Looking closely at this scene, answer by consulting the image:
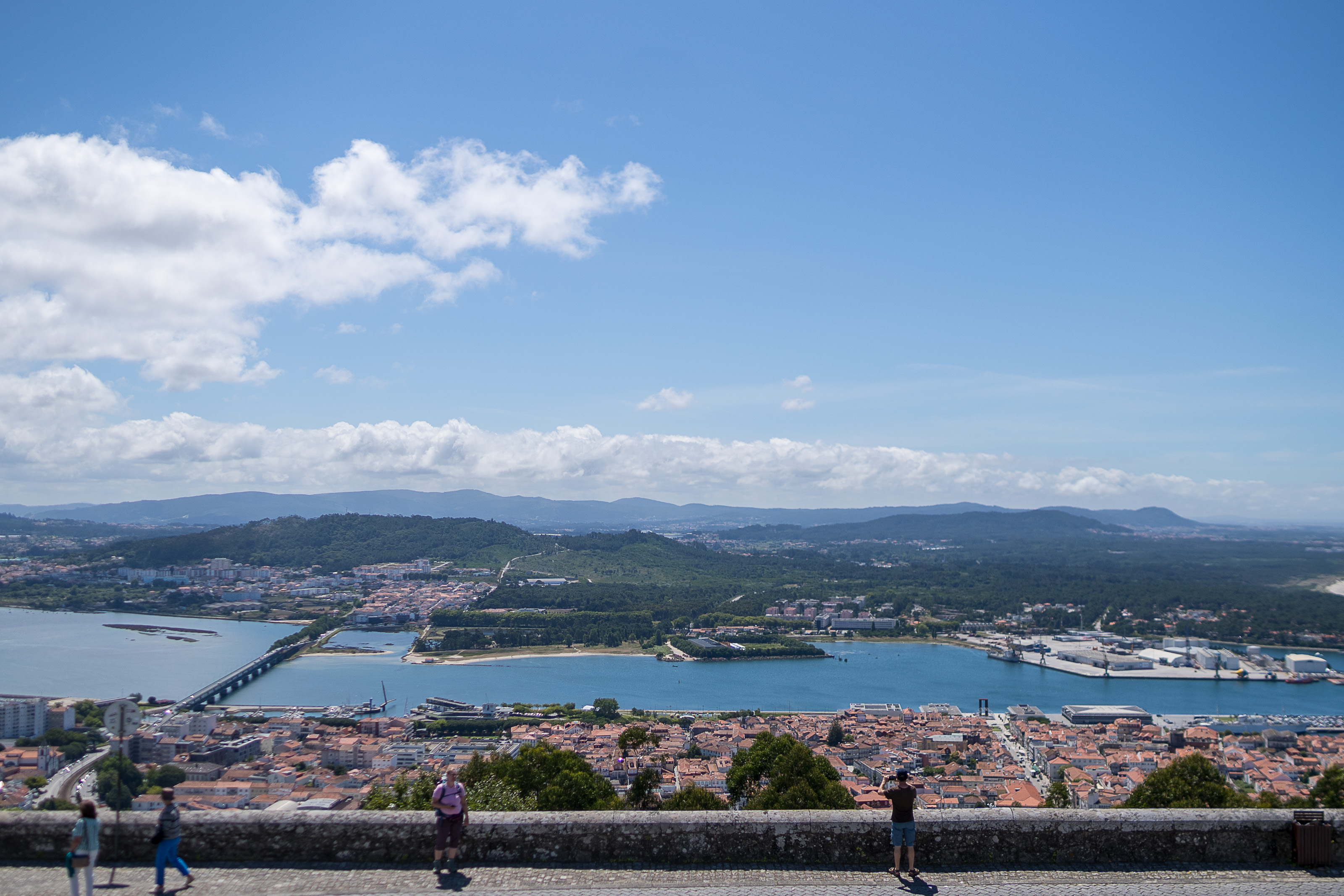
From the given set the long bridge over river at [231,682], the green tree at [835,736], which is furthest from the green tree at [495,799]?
the long bridge over river at [231,682]

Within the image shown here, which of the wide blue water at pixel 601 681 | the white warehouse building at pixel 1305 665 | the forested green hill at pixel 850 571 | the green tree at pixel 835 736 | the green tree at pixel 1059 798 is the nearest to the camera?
the green tree at pixel 1059 798

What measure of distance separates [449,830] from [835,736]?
22.0m

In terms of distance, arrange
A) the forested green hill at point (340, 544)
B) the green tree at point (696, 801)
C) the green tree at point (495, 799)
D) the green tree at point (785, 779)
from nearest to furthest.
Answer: the green tree at point (495, 799)
the green tree at point (785, 779)
the green tree at point (696, 801)
the forested green hill at point (340, 544)

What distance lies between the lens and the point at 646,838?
375cm

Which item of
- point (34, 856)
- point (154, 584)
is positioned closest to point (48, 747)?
point (34, 856)

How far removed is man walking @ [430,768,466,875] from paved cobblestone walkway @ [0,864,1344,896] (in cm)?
8

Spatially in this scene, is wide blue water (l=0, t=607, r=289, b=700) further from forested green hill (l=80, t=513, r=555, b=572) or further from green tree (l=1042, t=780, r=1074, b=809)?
green tree (l=1042, t=780, r=1074, b=809)

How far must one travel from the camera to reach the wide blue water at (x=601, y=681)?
115ft

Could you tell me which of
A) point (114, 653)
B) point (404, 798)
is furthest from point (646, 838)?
point (114, 653)

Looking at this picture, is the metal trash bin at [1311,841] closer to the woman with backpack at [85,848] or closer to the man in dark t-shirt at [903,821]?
the man in dark t-shirt at [903,821]

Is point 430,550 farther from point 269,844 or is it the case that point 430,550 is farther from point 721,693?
point 269,844

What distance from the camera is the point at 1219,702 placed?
37281 mm

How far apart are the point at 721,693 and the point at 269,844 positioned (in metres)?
34.4

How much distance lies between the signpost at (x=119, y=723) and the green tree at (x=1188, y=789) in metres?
10.2
